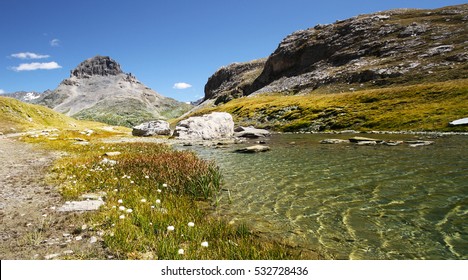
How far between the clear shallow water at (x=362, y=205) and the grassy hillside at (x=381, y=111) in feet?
122

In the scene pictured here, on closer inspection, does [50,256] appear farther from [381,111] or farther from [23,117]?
[23,117]

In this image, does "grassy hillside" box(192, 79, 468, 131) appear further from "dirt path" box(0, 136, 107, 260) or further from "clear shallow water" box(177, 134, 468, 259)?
"dirt path" box(0, 136, 107, 260)

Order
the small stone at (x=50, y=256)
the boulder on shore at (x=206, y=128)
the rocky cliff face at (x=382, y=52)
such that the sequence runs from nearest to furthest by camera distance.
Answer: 1. the small stone at (x=50, y=256)
2. the boulder on shore at (x=206, y=128)
3. the rocky cliff face at (x=382, y=52)

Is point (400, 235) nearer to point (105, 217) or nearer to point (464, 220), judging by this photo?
point (464, 220)

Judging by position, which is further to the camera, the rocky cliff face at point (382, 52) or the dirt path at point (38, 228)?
the rocky cliff face at point (382, 52)

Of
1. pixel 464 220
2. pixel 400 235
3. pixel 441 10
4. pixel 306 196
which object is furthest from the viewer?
pixel 441 10

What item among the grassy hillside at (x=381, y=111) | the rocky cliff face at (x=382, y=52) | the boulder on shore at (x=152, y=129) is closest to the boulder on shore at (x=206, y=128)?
the boulder on shore at (x=152, y=129)

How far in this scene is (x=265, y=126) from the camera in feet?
294

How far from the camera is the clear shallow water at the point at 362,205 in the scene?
887 centimetres

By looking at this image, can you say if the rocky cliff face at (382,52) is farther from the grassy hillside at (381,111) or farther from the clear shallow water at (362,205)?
the clear shallow water at (362,205)

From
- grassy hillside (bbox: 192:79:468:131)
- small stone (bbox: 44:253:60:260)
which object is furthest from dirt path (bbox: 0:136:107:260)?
grassy hillside (bbox: 192:79:468:131)

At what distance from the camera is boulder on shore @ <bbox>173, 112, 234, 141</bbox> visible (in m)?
63.2

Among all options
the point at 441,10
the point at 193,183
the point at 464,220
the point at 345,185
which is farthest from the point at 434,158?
the point at 441,10

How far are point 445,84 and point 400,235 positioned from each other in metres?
80.2
